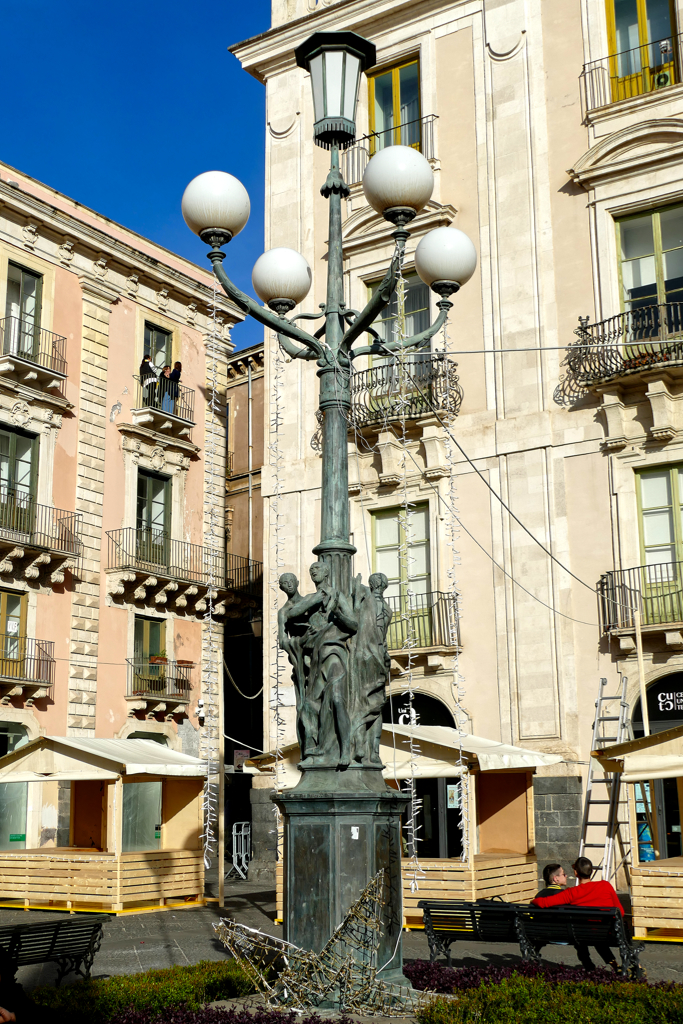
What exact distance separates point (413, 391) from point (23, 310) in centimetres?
1191

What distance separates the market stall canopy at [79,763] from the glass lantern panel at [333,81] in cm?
1098

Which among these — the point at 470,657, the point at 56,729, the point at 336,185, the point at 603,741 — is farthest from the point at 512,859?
the point at 56,729

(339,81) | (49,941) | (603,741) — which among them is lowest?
(49,941)

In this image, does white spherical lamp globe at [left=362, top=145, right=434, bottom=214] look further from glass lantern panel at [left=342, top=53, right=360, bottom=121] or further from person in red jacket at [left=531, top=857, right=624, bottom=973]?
person in red jacket at [left=531, top=857, right=624, bottom=973]

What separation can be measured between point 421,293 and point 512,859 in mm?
10885

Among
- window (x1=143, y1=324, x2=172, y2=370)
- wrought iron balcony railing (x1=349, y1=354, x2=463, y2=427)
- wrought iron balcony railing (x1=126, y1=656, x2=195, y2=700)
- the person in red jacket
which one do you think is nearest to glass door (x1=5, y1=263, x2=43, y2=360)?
window (x1=143, y1=324, x2=172, y2=370)

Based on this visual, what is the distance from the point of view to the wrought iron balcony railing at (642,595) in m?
17.7

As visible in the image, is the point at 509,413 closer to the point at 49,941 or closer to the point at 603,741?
the point at 603,741

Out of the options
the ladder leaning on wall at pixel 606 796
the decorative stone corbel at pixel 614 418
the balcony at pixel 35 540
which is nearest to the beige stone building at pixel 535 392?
the decorative stone corbel at pixel 614 418

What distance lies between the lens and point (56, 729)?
2688cm

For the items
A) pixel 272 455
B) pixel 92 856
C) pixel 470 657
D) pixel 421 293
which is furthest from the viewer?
pixel 272 455

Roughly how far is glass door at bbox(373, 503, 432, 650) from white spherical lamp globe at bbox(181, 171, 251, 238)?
426 inches

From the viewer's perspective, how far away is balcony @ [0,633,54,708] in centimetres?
2561

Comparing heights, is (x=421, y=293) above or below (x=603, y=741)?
above
